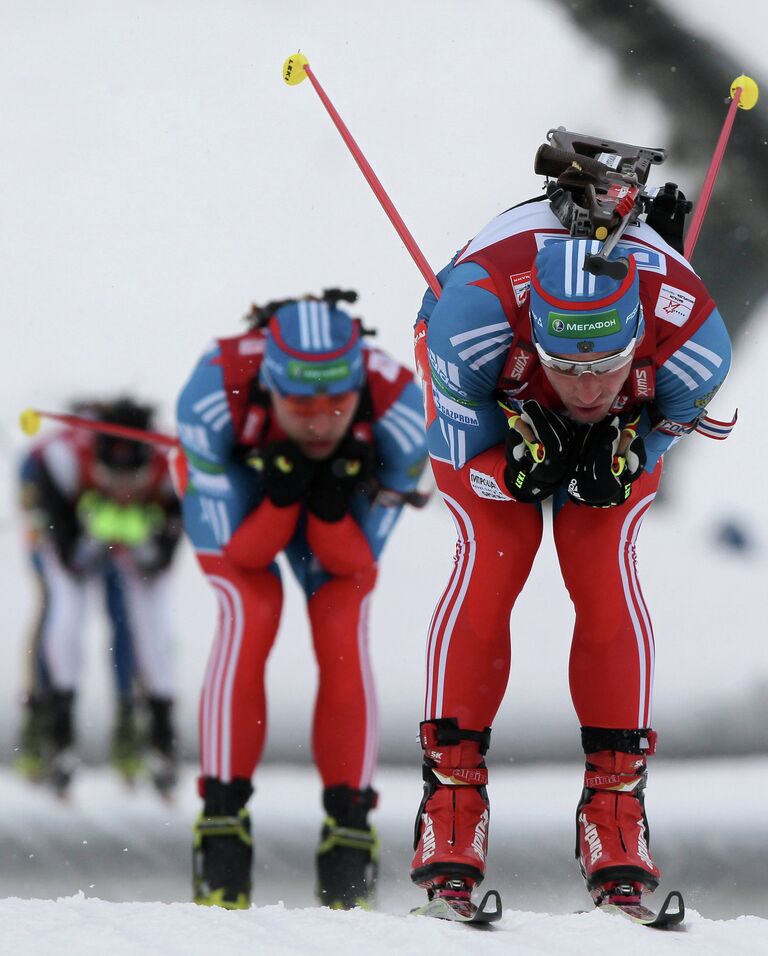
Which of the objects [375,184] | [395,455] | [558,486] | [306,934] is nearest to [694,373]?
[558,486]

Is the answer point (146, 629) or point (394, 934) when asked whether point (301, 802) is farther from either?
point (394, 934)

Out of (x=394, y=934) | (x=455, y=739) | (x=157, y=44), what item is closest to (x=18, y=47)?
(x=157, y=44)

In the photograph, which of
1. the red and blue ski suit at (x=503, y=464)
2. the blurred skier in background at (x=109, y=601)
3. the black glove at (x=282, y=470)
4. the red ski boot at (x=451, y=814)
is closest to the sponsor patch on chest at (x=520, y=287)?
the red and blue ski suit at (x=503, y=464)

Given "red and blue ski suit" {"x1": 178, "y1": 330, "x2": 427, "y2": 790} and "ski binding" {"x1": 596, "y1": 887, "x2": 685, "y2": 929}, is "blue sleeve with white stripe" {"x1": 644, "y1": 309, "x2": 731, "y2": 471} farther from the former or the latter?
"red and blue ski suit" {"x1": 178, "y1": 330, "x2": 427, "y2": 790}

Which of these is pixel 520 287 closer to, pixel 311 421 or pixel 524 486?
pixel 524 486

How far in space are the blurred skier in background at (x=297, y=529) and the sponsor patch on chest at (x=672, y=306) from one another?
190 cm

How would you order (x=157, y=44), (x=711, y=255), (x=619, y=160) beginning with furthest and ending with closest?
(x=157, y=44)
(x=711, y=255)
(x=619, y=160)

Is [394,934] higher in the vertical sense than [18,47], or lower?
lower

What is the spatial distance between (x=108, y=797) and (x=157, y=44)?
13.0 ft

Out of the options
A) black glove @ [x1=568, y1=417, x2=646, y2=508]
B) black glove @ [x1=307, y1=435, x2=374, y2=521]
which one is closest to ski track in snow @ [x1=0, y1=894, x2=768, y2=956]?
black glove @ [x1=568, y1=417, x2=646, y2=508]

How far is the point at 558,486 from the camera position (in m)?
3.61

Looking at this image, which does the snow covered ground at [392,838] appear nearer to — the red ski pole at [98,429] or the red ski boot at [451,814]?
the red ski pole at [98,429]

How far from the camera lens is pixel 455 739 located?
11.8 feet

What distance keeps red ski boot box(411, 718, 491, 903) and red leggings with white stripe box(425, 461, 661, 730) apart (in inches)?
2.0
